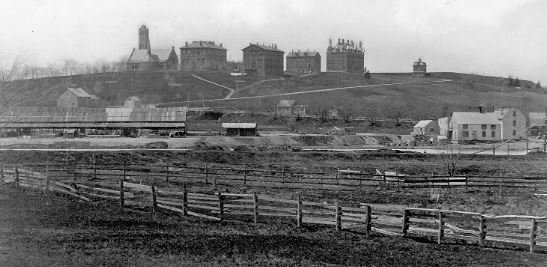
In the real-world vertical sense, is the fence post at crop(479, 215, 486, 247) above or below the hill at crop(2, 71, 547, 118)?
below

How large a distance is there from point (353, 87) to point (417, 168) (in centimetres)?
11839

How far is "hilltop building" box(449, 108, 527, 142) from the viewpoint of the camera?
97500 millimetres

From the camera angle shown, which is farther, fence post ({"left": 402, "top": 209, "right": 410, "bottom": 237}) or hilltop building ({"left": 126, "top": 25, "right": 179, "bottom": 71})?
hilltop building ({"left": 126, "top": 25, "right": 179, "bottom": 71})

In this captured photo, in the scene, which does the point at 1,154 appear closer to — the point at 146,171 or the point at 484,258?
the point at 146,171

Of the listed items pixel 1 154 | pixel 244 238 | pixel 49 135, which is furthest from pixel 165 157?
pixel 244 238

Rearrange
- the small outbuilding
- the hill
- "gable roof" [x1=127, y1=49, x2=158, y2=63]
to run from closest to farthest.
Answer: the small outbuilding
the hill
"gable roof" [x1=127, y1=49, x2=158, y2=63]

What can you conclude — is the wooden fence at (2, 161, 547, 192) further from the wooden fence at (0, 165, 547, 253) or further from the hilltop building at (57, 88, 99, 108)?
the hilltop building at (57, 88, 99, 108)

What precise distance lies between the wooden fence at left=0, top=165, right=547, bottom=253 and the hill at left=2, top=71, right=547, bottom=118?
333 ft

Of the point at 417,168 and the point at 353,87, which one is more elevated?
the point at 353,87

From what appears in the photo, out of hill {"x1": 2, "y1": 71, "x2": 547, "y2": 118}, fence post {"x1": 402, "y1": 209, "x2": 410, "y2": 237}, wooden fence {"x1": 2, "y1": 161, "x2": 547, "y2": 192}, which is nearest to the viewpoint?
fence post {"x1": 402, "y1": 209, "x2": 410, "y2": 237}

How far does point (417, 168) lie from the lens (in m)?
57.6

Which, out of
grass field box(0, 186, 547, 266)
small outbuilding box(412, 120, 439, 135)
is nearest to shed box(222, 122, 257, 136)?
small outbuilding box(412, 120, 439, 135)

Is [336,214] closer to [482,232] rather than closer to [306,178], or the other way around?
[482,232]

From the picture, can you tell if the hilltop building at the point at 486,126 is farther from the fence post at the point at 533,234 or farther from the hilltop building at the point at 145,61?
the hilltop building at the point at 145,61
